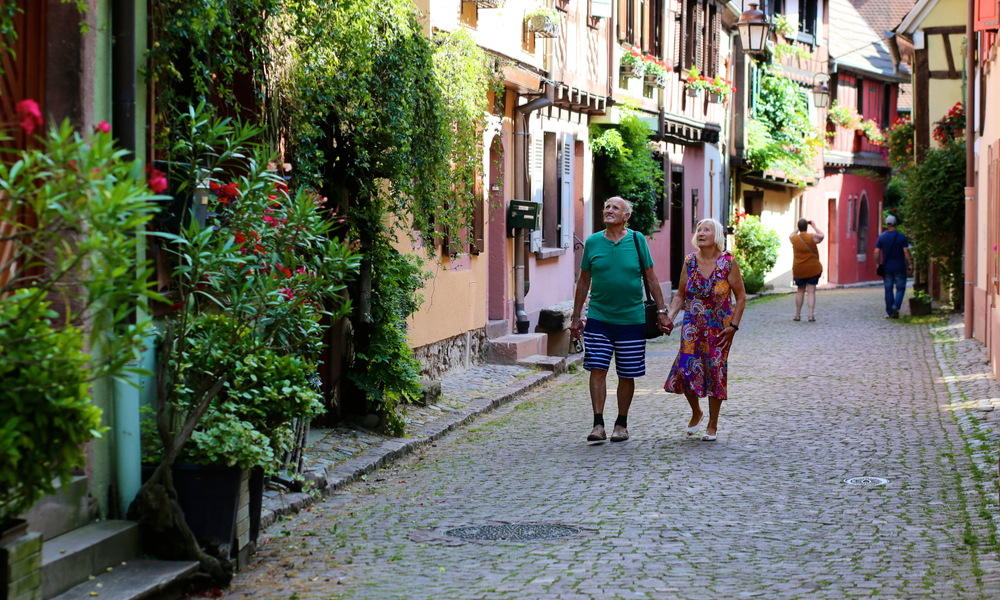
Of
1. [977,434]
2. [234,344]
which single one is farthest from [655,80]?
[234,344]

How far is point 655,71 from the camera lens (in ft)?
69.3

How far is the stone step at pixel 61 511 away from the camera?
4816 millimetres

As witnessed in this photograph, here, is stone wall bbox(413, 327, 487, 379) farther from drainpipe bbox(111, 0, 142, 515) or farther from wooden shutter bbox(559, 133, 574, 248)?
drainpipe bbox(111, 0, 142, 515)

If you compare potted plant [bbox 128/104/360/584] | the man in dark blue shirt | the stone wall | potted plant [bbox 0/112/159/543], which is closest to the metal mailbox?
the stone wall

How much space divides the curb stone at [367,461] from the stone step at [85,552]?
110cm

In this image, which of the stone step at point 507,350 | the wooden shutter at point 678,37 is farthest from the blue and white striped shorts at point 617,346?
the wooden shutter at point 678,37

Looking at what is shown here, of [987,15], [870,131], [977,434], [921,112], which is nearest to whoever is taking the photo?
[977,434]

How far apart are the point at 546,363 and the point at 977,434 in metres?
5.41

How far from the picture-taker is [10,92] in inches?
198

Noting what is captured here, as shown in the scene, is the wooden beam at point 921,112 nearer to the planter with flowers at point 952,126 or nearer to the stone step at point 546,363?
the planter with flowers at point 952,126

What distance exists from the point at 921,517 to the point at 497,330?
8358 millimetres

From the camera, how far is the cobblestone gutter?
5.83 m

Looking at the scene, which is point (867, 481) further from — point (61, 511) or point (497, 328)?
point (497, 328)

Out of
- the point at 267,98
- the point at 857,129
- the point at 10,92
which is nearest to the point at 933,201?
the point at 267,98
